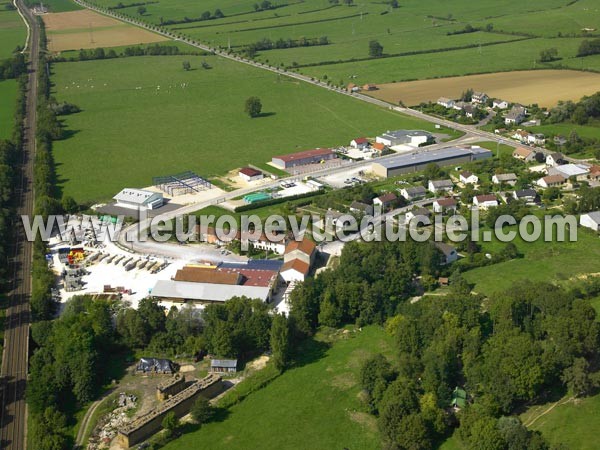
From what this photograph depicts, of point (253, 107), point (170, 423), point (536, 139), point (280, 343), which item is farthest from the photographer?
point (253, 107)

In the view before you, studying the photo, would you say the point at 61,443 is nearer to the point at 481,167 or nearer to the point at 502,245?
the point at 502,245

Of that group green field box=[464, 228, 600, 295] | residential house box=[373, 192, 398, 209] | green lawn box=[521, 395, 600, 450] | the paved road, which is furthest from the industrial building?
green lawn box=[521, 395, 600, 450]

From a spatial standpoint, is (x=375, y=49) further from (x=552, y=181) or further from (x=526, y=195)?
(x=526, y=195)

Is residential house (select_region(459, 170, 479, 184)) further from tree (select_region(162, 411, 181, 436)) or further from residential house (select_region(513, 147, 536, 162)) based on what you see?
tree (select_region(162, 411, 181, 436))

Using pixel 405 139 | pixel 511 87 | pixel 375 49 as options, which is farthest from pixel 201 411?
pixel 375 49

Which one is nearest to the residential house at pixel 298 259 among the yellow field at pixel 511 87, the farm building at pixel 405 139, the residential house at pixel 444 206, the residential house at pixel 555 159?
the residential house at pixel 444 206

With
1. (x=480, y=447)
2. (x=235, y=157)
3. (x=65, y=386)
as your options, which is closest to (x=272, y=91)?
(x=235, y=157)
